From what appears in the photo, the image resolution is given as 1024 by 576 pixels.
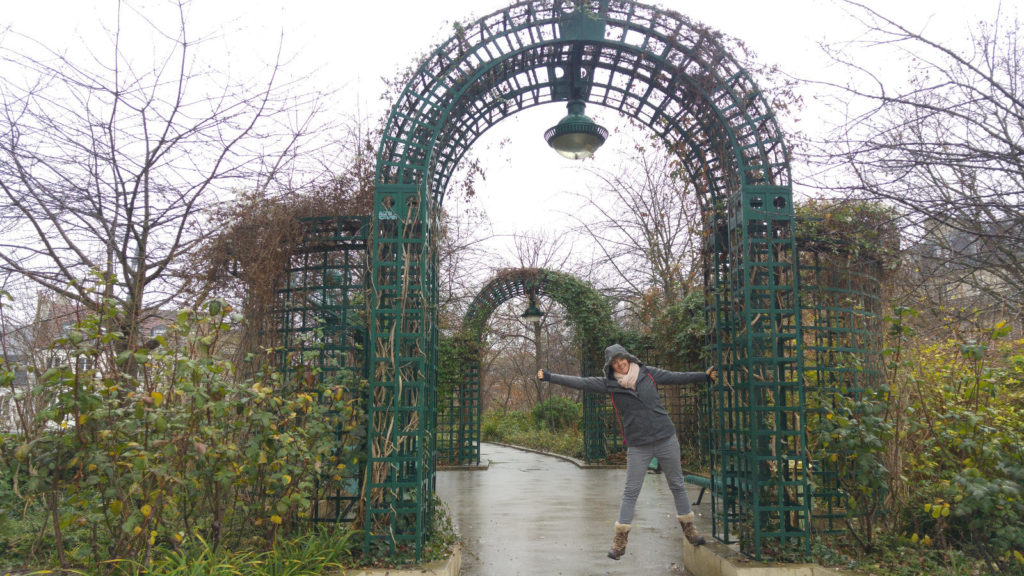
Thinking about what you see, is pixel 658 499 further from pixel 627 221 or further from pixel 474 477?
pixel 627 221

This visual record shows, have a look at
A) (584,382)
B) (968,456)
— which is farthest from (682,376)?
(968,456)

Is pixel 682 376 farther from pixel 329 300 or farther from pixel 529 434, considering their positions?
pixel 529 434

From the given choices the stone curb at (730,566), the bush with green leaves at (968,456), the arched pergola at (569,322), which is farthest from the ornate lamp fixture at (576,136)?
the arched pergola at (569,322)

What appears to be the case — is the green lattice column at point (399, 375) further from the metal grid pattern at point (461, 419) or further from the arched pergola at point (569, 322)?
the metal grid pattern at point (461, 419)

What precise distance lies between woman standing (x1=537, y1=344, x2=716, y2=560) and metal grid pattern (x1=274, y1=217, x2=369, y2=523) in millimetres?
1762

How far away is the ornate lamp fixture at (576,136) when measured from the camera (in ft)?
18.0

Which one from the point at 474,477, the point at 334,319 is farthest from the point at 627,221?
the point at 334,319

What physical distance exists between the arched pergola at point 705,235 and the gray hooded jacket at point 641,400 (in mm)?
517

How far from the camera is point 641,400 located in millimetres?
5047

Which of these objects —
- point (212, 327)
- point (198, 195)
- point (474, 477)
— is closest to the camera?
point (212, 327)

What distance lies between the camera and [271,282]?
5.71 m

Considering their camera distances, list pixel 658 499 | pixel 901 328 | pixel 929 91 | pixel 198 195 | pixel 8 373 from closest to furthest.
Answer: pixel 8 373
pixel 929 91
pixel 901 328
pixel 198 195
pixel 658 499

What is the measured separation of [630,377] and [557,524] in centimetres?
311

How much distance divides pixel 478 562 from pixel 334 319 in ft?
8.32
